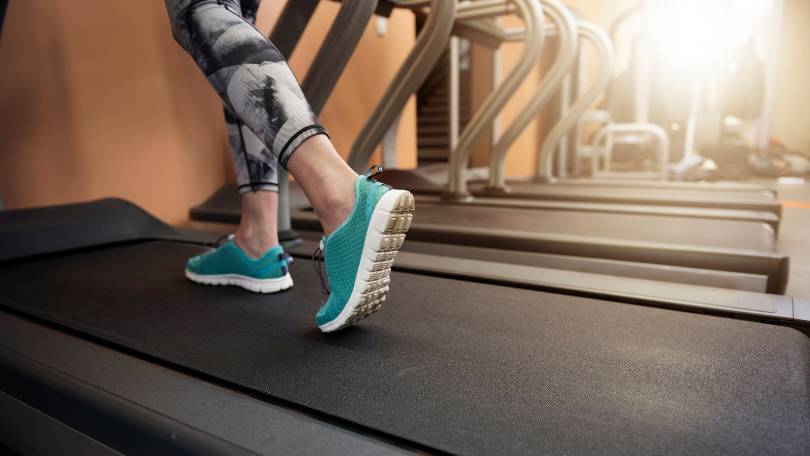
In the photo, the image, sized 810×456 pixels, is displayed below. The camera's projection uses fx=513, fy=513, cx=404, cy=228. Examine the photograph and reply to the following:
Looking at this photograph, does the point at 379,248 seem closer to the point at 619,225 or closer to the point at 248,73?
the point at 248,73

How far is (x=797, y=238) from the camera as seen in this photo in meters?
2.20

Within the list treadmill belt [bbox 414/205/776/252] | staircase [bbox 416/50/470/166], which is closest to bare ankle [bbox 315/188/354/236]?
treadmill belt [bbox 414/205/776/252]

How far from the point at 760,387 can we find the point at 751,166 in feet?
16.4

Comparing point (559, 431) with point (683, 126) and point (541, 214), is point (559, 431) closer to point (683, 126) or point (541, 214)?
point (541, 214)

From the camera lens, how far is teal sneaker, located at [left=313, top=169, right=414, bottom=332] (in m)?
0.72

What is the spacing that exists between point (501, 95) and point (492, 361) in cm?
194

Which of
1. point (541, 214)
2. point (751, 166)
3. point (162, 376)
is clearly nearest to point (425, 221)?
point (541, 214)

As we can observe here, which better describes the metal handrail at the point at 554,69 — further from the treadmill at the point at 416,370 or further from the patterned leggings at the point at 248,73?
the patterned leggings at the point at 248,73

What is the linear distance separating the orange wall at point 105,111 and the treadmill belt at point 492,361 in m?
0.81

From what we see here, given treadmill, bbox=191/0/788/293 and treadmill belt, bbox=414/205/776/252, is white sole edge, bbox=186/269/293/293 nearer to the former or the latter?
treadmill, bbox=191/0/788/293

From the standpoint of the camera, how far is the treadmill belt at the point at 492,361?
58 centimetres

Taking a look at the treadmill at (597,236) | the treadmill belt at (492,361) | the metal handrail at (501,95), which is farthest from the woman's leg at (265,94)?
the metal handrail at (501,95)

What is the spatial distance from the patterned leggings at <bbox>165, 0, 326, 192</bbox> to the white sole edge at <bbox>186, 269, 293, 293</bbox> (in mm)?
374

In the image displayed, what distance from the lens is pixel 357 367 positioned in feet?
2.44
